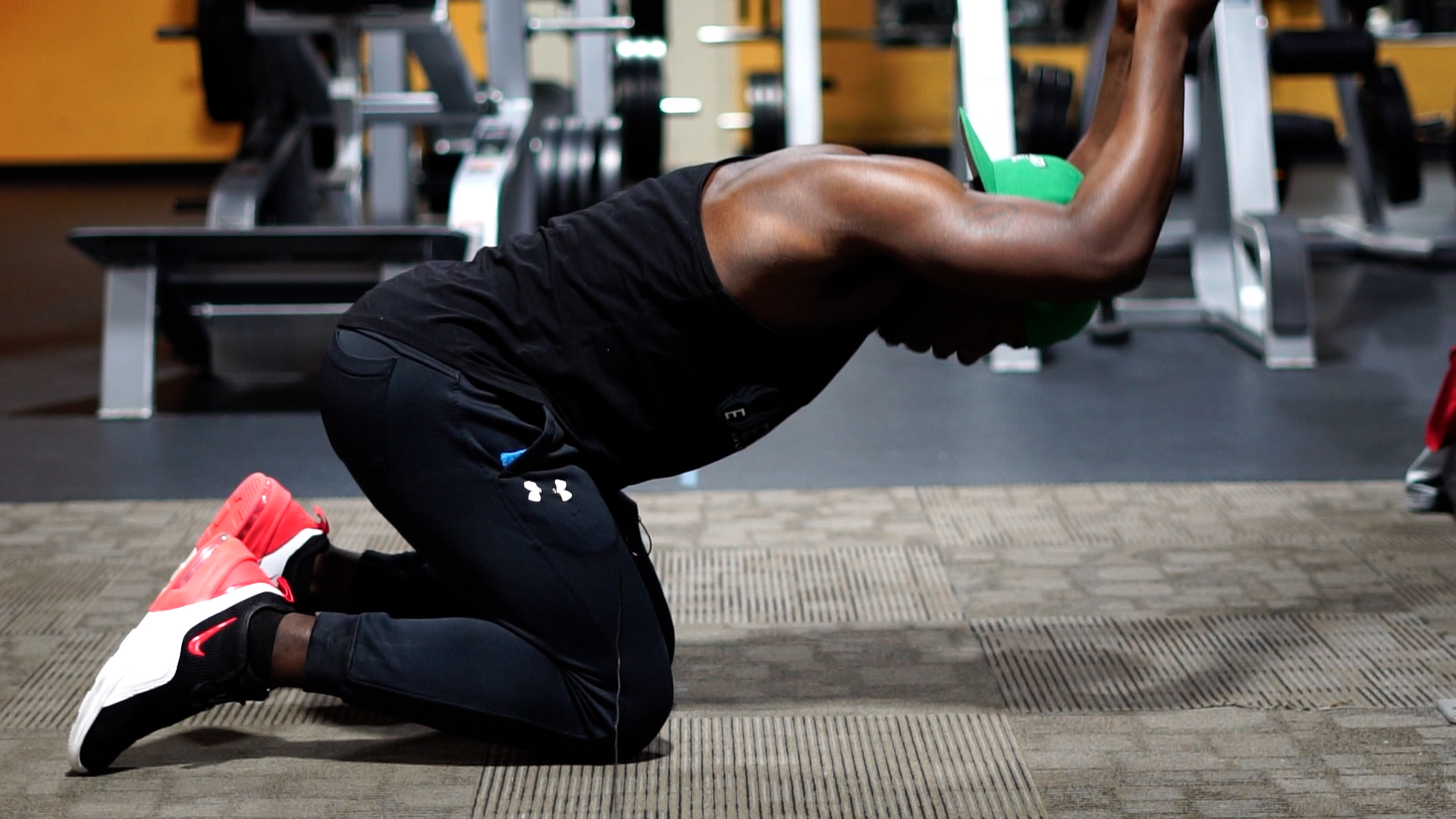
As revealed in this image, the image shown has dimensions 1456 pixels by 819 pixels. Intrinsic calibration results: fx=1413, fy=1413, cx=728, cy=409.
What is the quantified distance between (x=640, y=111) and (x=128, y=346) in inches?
74.7

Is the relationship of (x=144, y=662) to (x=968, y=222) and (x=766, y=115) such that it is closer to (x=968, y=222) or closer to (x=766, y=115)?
(x=968, y=222)

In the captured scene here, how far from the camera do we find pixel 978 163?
1.54 m

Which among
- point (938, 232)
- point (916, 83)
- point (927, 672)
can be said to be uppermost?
point (916, 83)

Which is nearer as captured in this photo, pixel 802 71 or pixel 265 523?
pixel 265 523

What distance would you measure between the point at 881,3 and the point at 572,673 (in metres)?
7.61

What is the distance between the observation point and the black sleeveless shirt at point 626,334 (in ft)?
5.20

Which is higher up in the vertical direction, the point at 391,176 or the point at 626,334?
the point at 391,176

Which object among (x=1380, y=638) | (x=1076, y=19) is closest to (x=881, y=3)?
(x=1076, y=19)

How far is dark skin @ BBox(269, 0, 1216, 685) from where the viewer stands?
4.72 ft

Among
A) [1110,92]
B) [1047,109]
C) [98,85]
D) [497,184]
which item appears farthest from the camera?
[98,85]

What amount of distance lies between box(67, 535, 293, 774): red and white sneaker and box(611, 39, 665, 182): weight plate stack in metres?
3.24

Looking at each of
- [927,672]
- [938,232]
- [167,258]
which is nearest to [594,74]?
[167,258]

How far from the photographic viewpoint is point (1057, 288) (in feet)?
4.80

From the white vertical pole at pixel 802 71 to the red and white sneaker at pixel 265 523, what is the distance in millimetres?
2663
